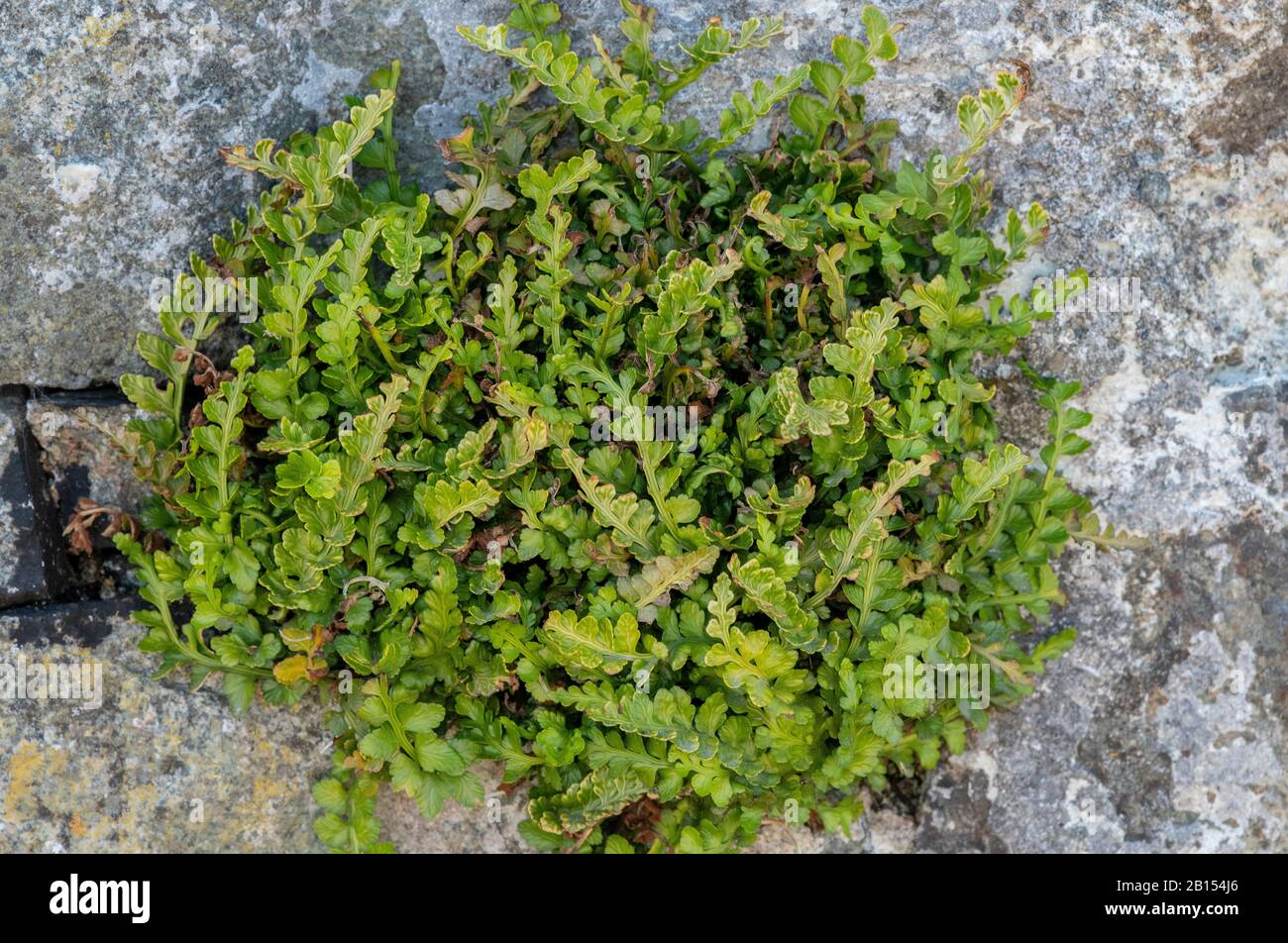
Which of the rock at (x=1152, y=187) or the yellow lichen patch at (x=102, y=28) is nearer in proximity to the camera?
the yellow lichen patch at (x=102, y=28)

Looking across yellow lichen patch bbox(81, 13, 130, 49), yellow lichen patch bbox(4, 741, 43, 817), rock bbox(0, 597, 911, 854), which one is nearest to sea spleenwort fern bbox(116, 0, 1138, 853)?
rock bbox(0, 597, 911, 854)

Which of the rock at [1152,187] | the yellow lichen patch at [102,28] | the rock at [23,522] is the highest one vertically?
the yellow lichen patch at [102,28]

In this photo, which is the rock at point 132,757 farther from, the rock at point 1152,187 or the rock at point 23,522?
the rock at point 1152,187

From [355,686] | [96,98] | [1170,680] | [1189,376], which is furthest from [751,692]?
[96,98]

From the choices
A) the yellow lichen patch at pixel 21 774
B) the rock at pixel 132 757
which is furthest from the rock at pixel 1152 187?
the yellow lichen patch at pixel 21 774

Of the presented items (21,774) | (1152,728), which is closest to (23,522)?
(21,774)

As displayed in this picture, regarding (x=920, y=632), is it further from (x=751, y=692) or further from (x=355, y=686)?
(x=355, y=686)

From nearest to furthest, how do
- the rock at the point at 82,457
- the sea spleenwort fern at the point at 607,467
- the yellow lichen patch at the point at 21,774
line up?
1. the sea spleenwort fern at the point at 607,467
2. the yellow lichen patch at the point at 21,774
3. the rock at the point at 82,457
